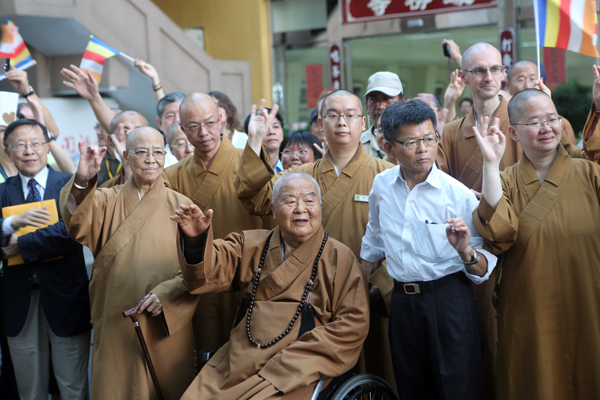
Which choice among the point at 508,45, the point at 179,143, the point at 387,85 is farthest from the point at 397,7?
the point at 179,143

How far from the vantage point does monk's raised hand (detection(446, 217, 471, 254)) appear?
8.35ft

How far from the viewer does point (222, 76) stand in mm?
10555

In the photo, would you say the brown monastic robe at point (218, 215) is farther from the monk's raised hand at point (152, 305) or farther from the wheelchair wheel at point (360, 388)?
the wheelchair wheel at point (360, 388)

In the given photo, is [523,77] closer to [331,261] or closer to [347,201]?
[347,201]

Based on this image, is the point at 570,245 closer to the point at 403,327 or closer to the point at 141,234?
the point at 403,327

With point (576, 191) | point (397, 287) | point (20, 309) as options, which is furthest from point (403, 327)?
point (20, 309)

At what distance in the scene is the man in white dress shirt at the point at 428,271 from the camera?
2697 mm

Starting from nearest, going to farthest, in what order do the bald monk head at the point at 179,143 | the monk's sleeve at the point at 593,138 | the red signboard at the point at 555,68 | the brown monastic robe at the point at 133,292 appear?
1. the monk's sleeve at the point at 593,138
2. the brown monastic robe at the point at 133,292
3. the bald monk head at the point at 179,143
4. the red signboard at the point at 555,68

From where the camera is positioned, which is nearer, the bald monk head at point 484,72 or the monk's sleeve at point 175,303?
the monk's sleeve at point 175,303

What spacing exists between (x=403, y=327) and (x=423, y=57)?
26.9 ft

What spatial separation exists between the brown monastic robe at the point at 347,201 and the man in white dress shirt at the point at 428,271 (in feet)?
1.78

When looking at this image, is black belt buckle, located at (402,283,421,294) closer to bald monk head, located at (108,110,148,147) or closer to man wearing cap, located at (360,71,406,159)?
man wearing cap, located at (360,71,406,159)

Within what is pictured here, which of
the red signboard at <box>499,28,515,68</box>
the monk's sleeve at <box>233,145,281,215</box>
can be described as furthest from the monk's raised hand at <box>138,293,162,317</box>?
the red signboard at <box>499,28,515,68</box>

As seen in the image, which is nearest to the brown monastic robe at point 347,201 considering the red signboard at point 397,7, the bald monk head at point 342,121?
the bald monk head at point 342,121
